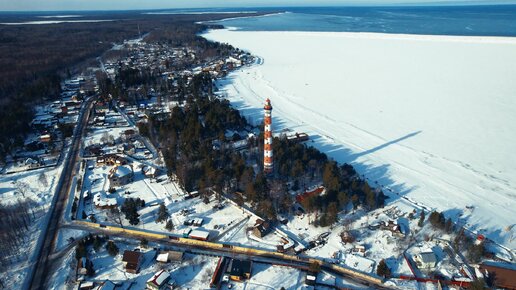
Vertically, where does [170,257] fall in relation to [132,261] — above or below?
below

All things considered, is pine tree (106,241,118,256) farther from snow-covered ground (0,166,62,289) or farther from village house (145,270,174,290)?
snow-covered ground (0,166,62,289)

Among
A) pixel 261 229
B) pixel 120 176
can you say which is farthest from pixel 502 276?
pixel 120 176

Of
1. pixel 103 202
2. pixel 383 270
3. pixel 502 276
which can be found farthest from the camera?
pixel 103 202

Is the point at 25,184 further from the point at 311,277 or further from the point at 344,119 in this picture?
the point at 344,119

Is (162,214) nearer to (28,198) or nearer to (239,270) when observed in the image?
(239,270)

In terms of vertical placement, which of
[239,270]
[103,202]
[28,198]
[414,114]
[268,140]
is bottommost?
[28,198]

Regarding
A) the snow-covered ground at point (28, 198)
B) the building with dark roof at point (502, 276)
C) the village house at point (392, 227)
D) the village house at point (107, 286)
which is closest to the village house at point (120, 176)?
the snow-covered ground at point (28, 198)
